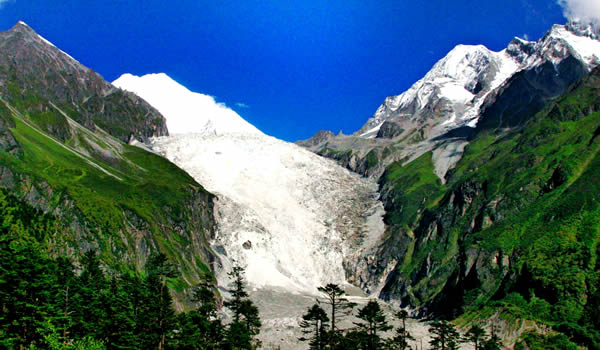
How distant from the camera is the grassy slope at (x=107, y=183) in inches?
4385

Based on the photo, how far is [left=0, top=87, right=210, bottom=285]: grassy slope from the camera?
365 feet

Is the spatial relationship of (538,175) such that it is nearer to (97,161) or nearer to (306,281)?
(306,281)

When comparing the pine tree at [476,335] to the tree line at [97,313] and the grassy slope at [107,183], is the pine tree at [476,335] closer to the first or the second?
the tree line at [97,313]

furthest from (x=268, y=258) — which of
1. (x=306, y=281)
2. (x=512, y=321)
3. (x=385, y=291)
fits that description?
(x=512, y=321)

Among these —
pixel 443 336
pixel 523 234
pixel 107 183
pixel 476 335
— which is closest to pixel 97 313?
pixel 443 336

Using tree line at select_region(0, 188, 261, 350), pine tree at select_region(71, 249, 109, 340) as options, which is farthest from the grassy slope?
pine tree at select_region(71, 249, 109, 340)

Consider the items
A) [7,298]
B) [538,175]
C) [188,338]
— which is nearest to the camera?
[7,298]

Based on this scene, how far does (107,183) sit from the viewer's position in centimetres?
13575

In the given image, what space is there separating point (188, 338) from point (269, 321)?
2556 inches

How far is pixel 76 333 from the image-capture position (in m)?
56.0

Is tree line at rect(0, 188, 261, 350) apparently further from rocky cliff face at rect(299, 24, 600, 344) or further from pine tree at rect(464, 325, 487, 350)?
rocky cliff face at rect(299, 24, 600, 344)

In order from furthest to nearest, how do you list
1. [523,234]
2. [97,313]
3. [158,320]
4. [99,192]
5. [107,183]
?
1. [107,183]
2. [523,234]
3. [99,192]
4. [97,313]
5. [158,320]

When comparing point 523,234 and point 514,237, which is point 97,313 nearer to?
point 514,237

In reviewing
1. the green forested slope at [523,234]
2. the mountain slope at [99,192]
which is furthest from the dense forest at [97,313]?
the green forested slope at [523,234]
